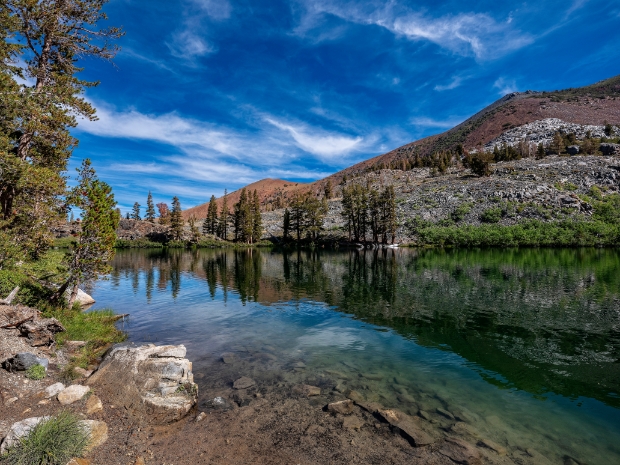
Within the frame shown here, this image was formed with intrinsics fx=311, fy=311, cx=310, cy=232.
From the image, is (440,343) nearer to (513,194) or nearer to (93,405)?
(93,405)

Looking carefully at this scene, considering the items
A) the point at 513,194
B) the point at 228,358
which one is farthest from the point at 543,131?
the point at 228,358

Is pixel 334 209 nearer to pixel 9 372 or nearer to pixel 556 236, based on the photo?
pixel 556 236

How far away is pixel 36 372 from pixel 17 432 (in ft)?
14.2

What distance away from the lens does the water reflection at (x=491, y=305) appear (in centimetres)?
1388

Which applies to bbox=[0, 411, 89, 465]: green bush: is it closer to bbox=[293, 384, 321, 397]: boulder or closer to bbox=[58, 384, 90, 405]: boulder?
bbox=[58, 384, 90, 405]: boulder

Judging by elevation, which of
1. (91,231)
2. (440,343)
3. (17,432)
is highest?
(91,231)

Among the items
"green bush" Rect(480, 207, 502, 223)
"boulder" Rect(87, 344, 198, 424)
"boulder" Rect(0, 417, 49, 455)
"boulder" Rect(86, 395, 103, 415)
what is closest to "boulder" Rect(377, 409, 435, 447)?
"boulder" Rect(87, 344, 198, 424)

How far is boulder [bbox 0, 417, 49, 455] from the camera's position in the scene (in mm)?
6584

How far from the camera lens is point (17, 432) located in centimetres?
689

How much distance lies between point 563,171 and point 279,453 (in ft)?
437

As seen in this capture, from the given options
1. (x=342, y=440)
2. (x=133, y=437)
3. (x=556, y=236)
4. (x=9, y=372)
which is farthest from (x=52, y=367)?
(x=556, y=236)

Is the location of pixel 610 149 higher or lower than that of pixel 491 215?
higher

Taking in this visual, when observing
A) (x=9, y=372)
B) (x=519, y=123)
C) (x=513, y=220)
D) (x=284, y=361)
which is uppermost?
(x=519, y=123)

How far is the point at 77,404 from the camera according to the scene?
9.41 m
